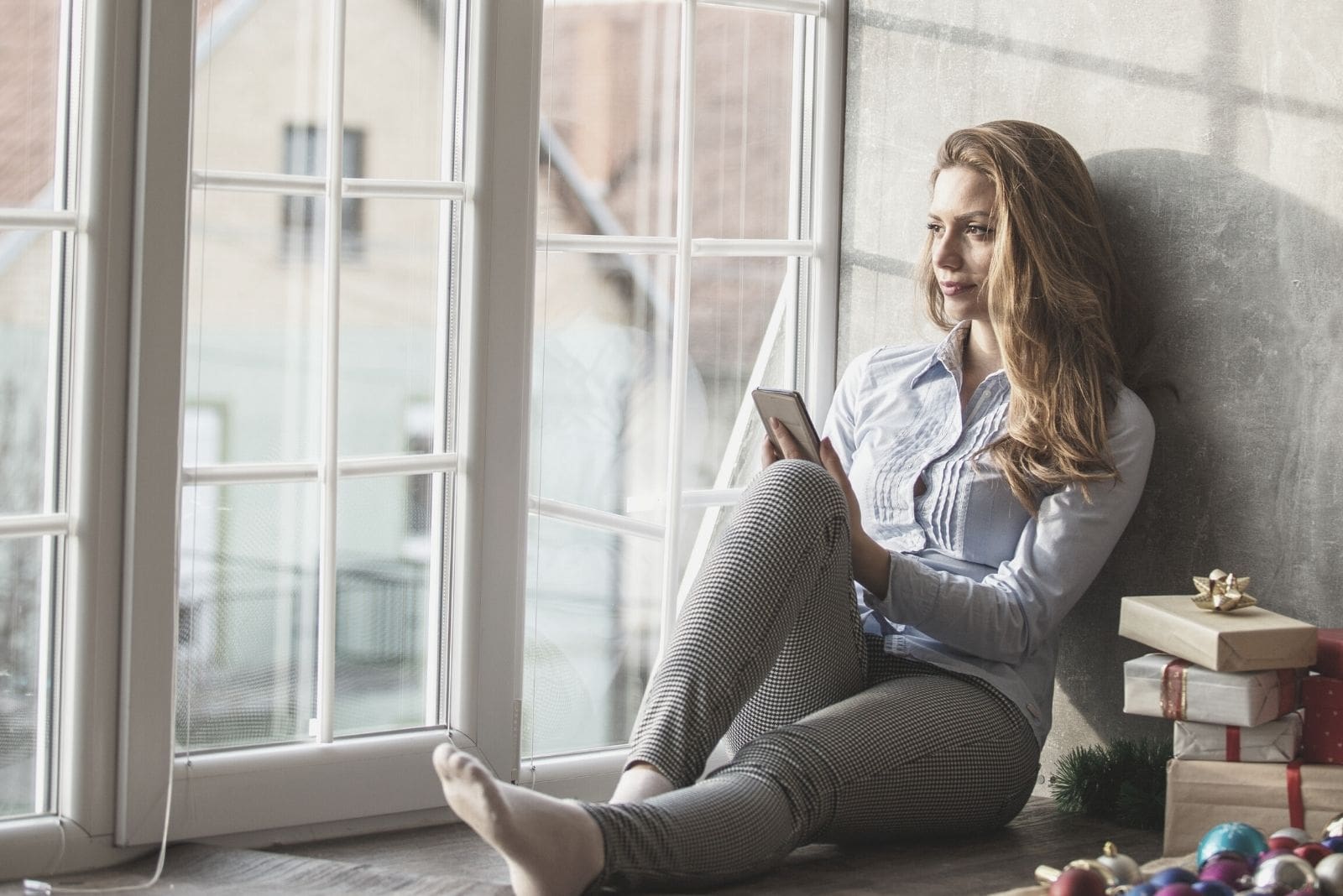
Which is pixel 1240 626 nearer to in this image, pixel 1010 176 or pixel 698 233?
pixel 1010 176

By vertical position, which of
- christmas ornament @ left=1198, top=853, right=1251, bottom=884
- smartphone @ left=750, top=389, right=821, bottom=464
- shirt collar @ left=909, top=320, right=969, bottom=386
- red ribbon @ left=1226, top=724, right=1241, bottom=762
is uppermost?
shirt collar @ left=909, top=320, right=969, bottom=386

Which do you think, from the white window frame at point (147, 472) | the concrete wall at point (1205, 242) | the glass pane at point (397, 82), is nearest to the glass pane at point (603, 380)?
the white window frame at point (147, 472)

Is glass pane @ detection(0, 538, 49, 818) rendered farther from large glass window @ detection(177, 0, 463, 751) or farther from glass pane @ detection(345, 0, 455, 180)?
glass pane @ detection(345, 0, 455, 180)

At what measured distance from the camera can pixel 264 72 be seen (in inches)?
90.6

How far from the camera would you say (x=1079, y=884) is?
1704 mm

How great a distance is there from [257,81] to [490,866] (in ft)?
4.10

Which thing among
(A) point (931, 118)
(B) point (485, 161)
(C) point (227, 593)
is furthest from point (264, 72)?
(A) point (931, 118)

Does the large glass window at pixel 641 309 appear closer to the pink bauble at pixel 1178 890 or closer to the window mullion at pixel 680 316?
the window mullion at pixel 680 316

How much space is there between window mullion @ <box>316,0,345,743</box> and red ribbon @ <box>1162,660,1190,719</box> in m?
1.27

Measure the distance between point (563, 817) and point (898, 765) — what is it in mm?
576

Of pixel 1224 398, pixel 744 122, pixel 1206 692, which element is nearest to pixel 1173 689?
pixel 1206 692

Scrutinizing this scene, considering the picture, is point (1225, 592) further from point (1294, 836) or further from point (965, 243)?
point (965, 243)

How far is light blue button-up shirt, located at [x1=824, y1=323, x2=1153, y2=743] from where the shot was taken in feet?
7.50

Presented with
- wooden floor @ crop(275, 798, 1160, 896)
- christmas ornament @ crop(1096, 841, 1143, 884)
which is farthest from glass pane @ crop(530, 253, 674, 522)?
christmas ornament @ crop(1096, 841, 1143, 884)
